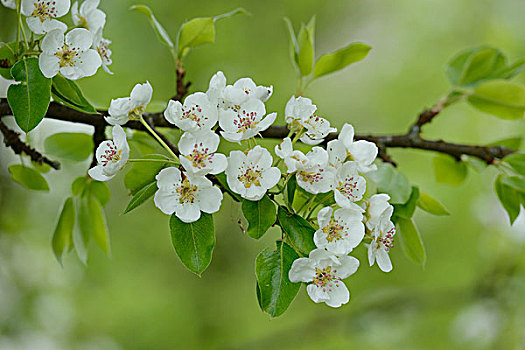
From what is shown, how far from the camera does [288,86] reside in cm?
A: 237

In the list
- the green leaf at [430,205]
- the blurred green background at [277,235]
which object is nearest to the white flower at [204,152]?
the green leaf at [430,205]

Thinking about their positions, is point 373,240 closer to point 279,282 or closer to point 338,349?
point 279,282

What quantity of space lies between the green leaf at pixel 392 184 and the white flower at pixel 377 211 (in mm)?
84

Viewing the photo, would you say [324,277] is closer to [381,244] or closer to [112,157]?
[381,244]

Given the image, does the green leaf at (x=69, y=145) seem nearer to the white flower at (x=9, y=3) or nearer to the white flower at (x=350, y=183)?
the white flower at (x=9, y=3)

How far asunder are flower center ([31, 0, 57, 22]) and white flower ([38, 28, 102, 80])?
2cm

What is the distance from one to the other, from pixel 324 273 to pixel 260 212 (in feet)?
0.25

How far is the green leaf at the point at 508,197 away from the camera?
0.72 m

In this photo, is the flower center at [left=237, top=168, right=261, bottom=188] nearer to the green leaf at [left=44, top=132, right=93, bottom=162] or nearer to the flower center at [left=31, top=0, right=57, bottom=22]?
the flower center at [left=31, top=0, right=57, bottom=22]

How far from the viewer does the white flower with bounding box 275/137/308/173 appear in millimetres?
460

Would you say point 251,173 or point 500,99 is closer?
point 251,173

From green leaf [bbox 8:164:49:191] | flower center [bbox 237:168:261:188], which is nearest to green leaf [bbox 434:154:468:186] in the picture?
flower center [bbox 237:168:261:188]

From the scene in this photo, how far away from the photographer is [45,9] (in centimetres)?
52

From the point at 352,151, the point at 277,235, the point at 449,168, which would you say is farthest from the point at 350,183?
the point at 277,235
